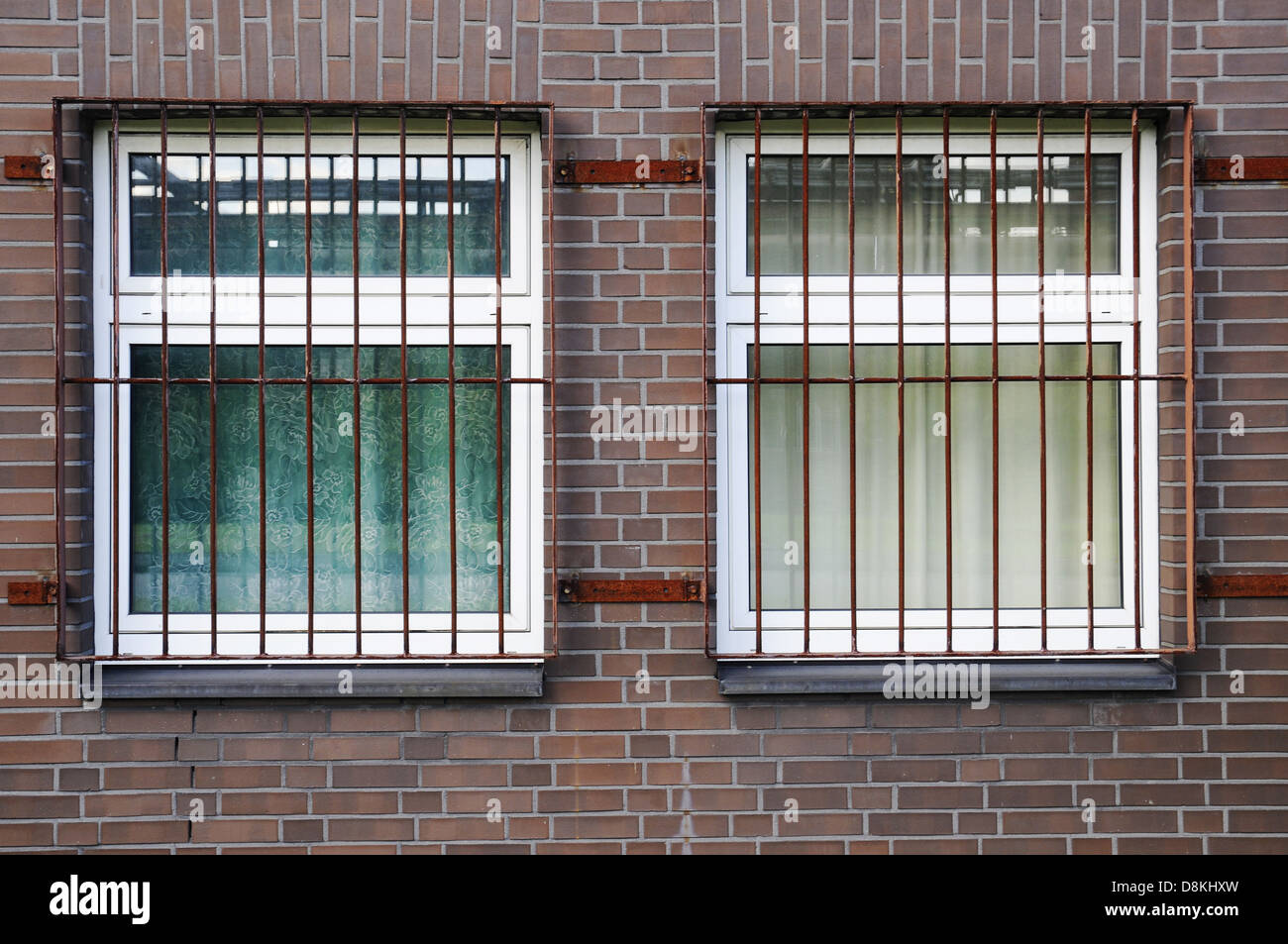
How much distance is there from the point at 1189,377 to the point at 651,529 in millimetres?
1580

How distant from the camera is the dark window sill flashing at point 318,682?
2.95 meters

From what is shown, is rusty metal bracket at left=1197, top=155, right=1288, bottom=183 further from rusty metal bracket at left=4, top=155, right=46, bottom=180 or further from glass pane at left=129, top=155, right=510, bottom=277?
rusty metal bracket at left=4, top=155, right=46, bottom=180

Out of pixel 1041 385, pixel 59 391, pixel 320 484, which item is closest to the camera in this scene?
pixel 59 391

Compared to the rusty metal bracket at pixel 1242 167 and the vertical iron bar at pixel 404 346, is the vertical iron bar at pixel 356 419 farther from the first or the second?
the rusty metal bracket at pixel 1242 167

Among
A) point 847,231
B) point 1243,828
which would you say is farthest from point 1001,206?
point 1243,828

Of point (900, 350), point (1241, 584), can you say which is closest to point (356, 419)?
point (900, 350)

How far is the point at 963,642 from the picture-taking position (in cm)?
312

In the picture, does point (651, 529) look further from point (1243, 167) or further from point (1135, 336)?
point (1243, 167)

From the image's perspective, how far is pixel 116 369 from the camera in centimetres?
294

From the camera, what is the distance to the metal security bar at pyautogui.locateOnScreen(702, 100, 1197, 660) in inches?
117

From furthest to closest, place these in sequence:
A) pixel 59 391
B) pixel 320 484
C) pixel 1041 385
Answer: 1. pixel 320 484
2. pixel 1041 385
3. pixel 59 391

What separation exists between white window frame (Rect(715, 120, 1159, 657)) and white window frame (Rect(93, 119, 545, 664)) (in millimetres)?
560

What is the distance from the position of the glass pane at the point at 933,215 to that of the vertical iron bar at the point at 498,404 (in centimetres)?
78

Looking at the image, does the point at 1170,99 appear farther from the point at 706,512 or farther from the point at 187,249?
the point at 187,249
